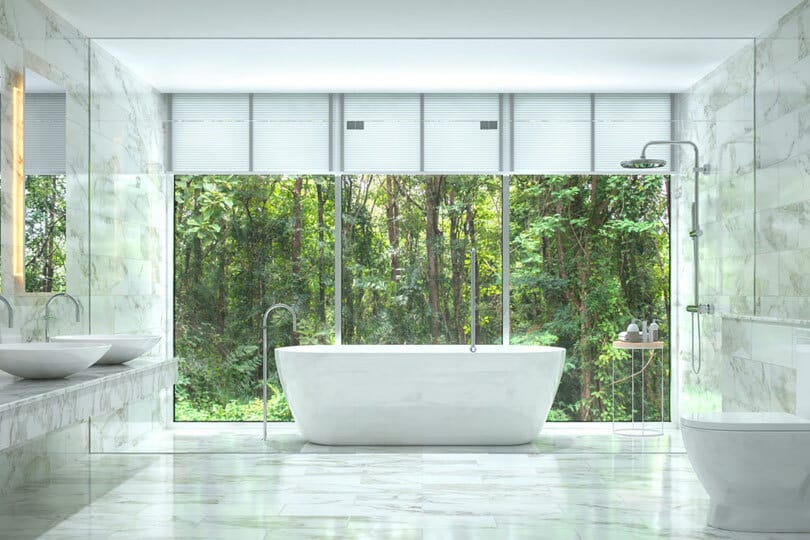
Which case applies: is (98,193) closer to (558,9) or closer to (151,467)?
(151,467)

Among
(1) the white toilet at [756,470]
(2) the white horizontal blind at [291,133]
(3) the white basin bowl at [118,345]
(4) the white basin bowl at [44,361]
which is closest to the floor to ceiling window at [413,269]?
(2) the white horizontal blind at [291,133]

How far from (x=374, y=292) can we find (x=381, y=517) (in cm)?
415

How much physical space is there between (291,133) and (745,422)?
3.86m

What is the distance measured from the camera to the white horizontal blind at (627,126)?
5986mm

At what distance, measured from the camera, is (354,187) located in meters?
7.96

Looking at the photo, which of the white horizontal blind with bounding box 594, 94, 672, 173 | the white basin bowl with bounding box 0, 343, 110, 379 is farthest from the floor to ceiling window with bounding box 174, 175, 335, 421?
the white basin bowl with bounding box 0, 343, 110, 379

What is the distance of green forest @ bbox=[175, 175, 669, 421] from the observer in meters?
7.90

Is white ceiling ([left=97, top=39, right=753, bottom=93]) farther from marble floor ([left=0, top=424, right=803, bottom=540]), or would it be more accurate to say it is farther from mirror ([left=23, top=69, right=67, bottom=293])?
marble floor ([left=0, top=424, right=803, bottom=540])

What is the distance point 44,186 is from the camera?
4570 mm

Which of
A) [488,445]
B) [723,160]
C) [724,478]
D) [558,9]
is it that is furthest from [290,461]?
[723,160]

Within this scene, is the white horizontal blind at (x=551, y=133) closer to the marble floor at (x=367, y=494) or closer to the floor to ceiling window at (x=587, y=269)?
the floor to ceiling window at (x=587, y=269)

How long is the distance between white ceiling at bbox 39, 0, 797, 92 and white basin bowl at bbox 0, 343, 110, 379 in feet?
6.61

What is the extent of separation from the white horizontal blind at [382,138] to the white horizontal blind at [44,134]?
2050 millimetres

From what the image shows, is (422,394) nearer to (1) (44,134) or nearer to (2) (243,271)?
(1) (44,134)
